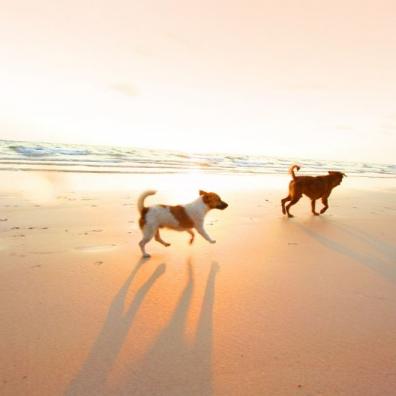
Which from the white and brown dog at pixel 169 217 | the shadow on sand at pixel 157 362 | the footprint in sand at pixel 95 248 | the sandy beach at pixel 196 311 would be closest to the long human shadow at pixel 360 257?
the sandy beach at pixel 196 311

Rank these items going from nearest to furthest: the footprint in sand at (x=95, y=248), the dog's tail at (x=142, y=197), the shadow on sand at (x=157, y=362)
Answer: the shadow on sand at (x=157, y=362) → the dog's tail at (x=142, y=197) → the footprint in sand at (x=95, y=248)

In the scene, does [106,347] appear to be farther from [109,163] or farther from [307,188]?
[109,163]

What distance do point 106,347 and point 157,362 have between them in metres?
0.42

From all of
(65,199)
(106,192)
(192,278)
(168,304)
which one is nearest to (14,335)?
(168,304)

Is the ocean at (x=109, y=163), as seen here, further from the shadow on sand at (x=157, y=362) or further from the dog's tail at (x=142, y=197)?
the shadow on sand at (x=157, y=362)

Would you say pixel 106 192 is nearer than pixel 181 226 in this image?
No

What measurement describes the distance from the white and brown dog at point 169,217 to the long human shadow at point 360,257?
193 centimetres

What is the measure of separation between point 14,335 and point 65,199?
6.13 metres

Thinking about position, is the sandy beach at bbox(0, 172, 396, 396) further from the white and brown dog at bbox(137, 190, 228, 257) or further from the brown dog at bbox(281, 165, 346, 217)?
the brown dog at bbox(281, 165, 346, 217)

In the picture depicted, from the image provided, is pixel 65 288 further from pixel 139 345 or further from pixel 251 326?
pixel 251 326

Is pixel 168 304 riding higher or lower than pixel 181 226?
lower

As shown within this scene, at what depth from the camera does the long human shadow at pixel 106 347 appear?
80.3 inches

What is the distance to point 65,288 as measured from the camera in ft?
11.3

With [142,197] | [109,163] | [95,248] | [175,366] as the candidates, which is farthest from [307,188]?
[109,163]
